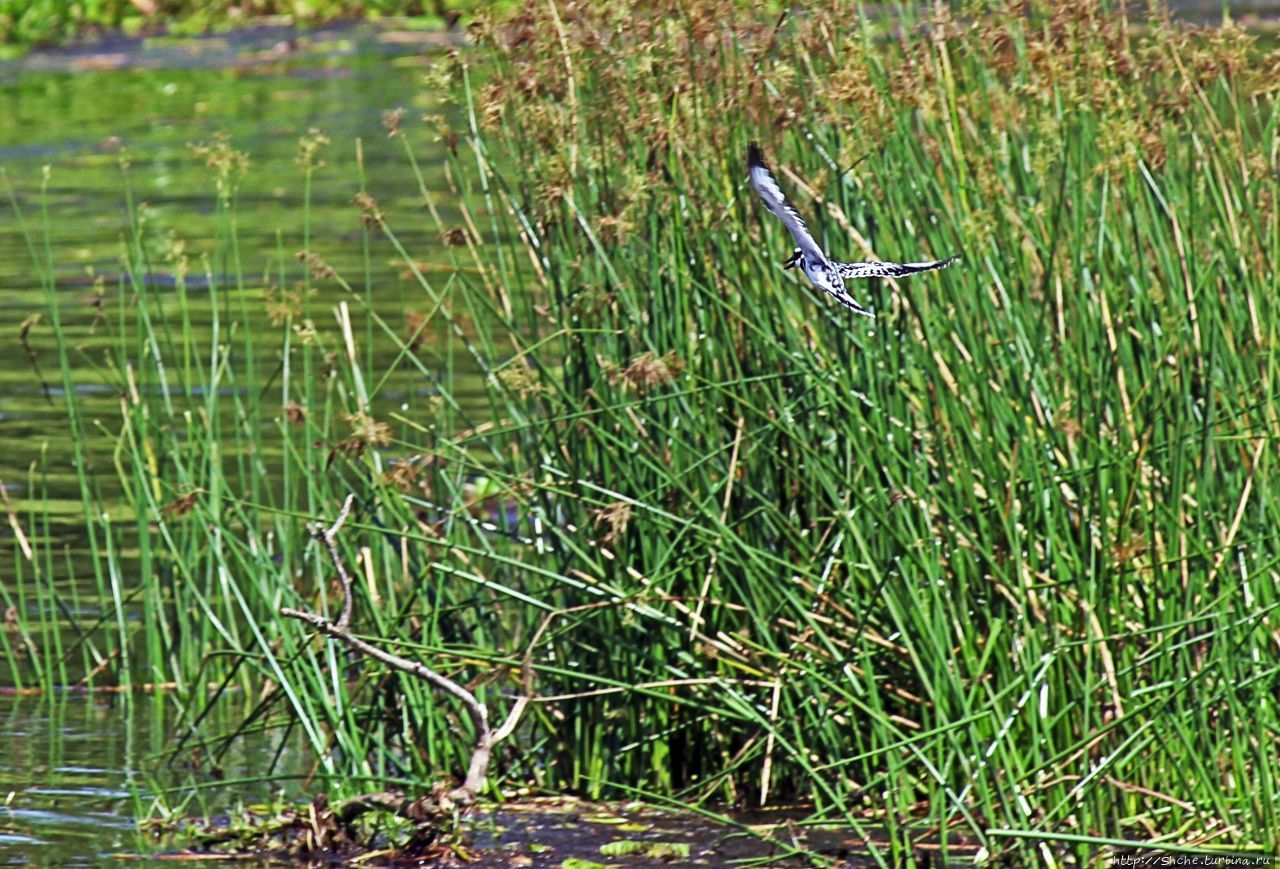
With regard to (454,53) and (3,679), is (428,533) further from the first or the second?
(3,679)

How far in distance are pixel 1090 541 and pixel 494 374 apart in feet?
3.88

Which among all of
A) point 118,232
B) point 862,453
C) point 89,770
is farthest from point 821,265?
point 118,232

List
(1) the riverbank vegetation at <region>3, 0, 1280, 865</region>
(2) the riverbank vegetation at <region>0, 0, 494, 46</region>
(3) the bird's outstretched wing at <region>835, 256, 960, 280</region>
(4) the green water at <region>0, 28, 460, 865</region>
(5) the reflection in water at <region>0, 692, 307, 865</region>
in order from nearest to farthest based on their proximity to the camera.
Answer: (3) the bird's outstretched wing at <region>835, 256, 960, 280</region> < (1) the riverbank vegetation at <region>3, 0, 1280, 865</region> < (5) the reflection in water at <region>0, 692, 307, 865</region> < (4) the green water at <region>0, 28, 460, 865</region> < (2) the riverbank vegetation at <region>0, 0, 494, 46</region>

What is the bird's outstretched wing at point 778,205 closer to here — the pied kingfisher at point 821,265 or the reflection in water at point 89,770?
the pied kingfisher at point 821,265

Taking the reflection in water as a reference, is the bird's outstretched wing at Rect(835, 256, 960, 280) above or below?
above

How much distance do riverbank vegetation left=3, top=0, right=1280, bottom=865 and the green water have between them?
384 mm

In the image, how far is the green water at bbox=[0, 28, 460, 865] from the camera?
4.80m

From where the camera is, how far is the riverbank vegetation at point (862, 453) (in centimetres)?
386

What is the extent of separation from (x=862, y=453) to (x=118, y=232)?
7.42m

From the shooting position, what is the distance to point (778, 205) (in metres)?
3.18

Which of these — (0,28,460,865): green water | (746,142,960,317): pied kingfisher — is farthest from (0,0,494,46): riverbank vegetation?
(746,142,960,317): pied kingfisher

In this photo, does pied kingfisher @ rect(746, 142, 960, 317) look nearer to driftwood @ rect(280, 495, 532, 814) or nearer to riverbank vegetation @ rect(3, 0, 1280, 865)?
riverbank vegetation @ rect(3, 0, 1280, 865)

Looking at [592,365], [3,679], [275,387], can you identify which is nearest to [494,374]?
[592,365]

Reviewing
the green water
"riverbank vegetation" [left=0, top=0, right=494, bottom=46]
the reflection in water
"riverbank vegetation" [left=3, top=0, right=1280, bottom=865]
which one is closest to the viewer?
"riverbank vegetation" [left=3, top=0, right=1280, bottom=865]
